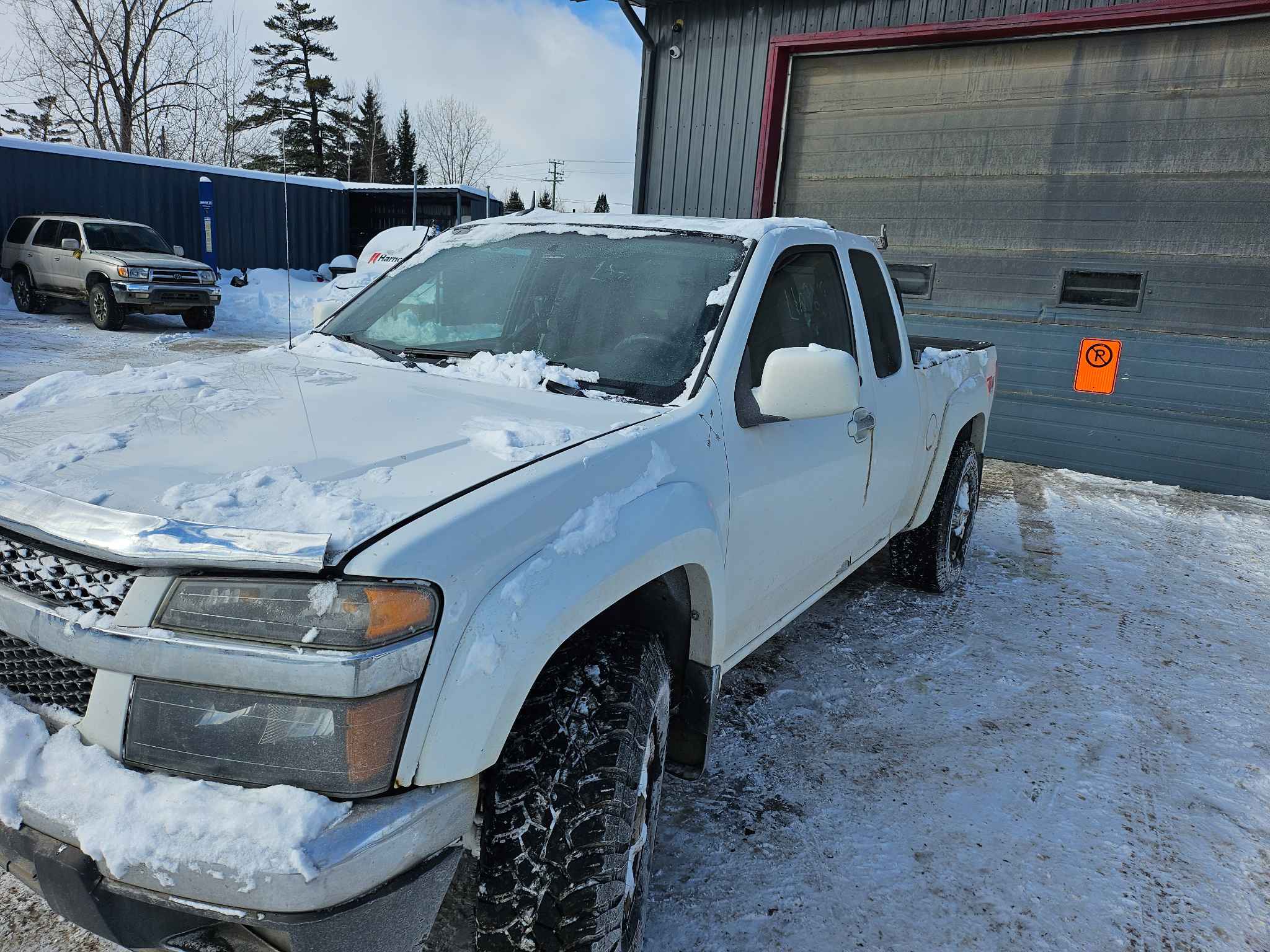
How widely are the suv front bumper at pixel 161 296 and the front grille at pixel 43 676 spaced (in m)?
13.9

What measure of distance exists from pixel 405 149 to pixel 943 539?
63.1m

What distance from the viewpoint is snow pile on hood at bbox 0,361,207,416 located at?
2.38 m

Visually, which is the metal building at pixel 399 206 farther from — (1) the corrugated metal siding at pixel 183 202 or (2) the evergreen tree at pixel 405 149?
(2) the evergreen tree at pixel 405 149

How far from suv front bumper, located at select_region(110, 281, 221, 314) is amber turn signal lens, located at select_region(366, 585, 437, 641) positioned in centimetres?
1446

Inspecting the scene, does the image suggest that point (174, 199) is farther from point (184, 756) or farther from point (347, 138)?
point (347, 138)

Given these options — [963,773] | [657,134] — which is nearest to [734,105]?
[657,134]

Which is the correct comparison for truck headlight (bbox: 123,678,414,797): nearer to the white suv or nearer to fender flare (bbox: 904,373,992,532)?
fender flare (bbox: 904,373,992,532)

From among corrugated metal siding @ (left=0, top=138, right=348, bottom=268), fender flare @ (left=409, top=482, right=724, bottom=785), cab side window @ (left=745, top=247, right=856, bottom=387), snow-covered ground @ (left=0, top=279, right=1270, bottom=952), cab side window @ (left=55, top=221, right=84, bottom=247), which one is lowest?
snow-covered ground @ (left=0, top=279, right=1270, bottom=952)

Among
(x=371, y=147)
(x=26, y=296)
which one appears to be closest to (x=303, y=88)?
(x=371, y=147)

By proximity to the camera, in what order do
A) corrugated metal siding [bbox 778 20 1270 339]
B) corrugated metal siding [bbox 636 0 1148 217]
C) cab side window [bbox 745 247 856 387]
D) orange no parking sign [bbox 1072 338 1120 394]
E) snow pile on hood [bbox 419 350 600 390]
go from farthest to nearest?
corrugated metal siding [bbox 636 0 1148 217]
orange no parking sign [bbox 1072 338 1120 394]
corrugated metal siding [bbox 778 20 1270 339]
cab side window [bbox 745 247 856 387]
snow pile on hood [bbox 419 350 600 390]

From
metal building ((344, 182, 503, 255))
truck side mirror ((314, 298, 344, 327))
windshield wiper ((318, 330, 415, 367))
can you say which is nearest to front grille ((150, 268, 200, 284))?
metal building ((344, 182, 503, 255))

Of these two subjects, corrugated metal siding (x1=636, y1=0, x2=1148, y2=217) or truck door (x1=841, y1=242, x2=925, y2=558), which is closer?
truck door (x1=841, y1=242, x2=925, y2=558)

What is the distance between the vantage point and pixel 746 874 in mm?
2506

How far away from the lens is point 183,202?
2048 cm
